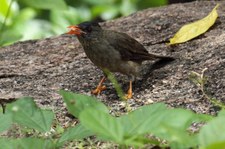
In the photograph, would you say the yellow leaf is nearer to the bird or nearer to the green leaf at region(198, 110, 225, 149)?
the bird

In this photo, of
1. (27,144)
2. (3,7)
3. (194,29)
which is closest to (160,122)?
(27,144)

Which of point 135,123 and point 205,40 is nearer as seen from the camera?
point 135,123

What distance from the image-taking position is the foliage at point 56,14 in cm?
847

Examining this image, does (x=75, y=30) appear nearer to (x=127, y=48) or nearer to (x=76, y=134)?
(x=127, y=48)

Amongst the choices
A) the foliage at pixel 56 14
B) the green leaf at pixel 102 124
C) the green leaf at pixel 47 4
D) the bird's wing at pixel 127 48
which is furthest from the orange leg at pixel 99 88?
the foliage at pixel 56 14

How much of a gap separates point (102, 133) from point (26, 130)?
1.42 meters

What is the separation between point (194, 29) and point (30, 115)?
2.86 meters

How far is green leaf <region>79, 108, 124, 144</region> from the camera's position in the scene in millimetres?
2732

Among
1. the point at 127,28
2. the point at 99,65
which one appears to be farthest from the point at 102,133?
the point at 127,28

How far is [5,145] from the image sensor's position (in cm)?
337

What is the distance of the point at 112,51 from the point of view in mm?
5523

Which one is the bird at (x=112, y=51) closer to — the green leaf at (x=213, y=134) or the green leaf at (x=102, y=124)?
the green leaf at (x=102, y=124)

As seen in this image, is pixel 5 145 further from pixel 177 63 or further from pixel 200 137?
pixel 177 63

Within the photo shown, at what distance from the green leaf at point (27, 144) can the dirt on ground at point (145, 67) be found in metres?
0.95
